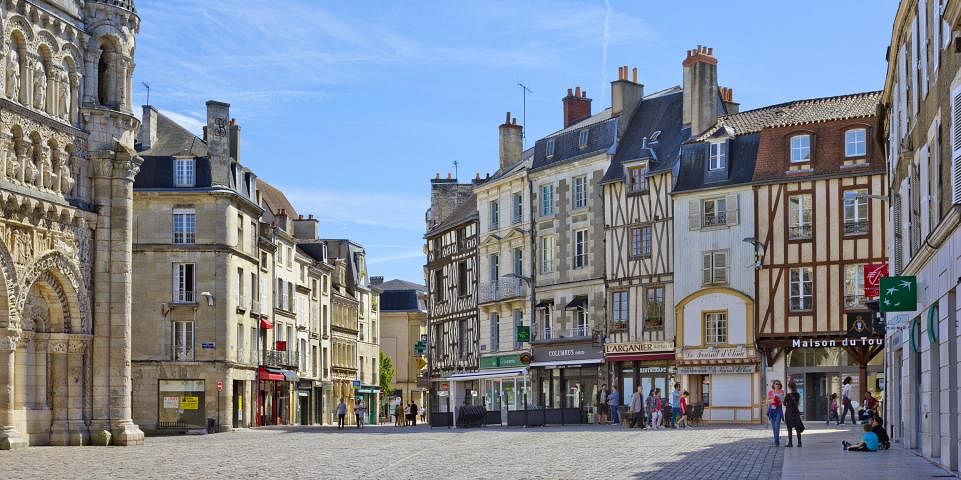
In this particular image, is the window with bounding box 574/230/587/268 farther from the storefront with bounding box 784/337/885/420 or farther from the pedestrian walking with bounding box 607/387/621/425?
the storefront with bounding box 784/337/885/420

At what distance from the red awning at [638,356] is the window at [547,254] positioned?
231 inches

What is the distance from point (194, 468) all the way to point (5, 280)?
450 inches

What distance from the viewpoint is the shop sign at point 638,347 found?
1982 inches

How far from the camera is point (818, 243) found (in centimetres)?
4628

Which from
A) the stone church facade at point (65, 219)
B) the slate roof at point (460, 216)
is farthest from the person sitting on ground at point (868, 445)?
the slate roof at point (460, 216)

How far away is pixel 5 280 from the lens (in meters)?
32.2

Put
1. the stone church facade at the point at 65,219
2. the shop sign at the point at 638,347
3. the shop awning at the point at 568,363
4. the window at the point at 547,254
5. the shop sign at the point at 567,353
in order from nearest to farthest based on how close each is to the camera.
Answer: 1. the stone church facade at the point at 65,219
2. the shop sign at the point at 638,347
3. the shop awning at the point at 568,363
4. the shop sign at the point at 567,353
5. the window at the point at 547,254

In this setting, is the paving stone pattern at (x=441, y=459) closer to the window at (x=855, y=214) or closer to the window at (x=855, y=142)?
the window at (x=855, y=214)

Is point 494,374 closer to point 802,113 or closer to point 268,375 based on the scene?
point 268,375

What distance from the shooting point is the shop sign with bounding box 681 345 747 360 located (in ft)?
156

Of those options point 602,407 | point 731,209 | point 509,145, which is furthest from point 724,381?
point 509,145

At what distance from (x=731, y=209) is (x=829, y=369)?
19.9 feet

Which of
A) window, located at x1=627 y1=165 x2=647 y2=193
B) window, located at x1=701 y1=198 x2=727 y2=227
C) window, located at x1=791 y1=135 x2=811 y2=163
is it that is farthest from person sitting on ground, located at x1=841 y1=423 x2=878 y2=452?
window, located at x1=627 y1=165 x2=647 y2=193

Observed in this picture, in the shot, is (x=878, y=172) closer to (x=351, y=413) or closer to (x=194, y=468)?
(x=194, y=468)
